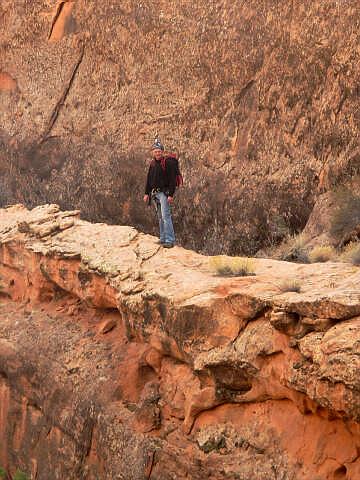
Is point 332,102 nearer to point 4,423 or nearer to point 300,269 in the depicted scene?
point 300,269

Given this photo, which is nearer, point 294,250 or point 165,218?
point 165,218

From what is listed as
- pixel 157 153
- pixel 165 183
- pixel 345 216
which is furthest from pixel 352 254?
pixel 157 153

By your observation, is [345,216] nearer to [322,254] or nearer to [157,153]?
[322,254]

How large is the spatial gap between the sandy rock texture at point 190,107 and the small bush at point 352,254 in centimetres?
175

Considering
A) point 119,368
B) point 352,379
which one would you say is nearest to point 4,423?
point 119,368

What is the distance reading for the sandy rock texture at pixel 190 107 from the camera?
1341 cm

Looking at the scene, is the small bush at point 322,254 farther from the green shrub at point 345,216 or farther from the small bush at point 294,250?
the green shrub at point 345,216

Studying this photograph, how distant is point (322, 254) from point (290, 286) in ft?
8.47

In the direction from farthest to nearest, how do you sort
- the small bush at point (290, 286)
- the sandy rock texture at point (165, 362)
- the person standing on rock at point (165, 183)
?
the person standing on rock at point (165, 183)
the small bush at point (290, 286)
the sandy rock texture at point (165, 362)

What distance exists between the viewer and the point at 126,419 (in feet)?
33.8

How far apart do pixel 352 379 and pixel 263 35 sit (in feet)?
28.3

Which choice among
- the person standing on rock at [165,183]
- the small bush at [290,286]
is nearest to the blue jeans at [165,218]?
the person standing on rock at [165,183]

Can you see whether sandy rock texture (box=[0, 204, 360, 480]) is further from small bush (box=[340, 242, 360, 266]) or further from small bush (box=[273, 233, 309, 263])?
small bush (box=[273, 233, 309, 263])

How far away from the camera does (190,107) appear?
1534 centimetres
